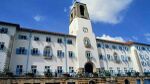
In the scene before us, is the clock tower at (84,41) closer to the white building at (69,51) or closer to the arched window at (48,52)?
the white building at (69,51)

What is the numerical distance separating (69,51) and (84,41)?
5.69 metres

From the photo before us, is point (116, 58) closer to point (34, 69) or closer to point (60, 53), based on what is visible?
point (60, 53)

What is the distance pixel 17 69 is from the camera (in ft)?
104

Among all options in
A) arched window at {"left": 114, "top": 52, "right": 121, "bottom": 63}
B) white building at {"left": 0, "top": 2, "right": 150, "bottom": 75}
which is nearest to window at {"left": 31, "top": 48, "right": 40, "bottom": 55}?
white building at {"left": 0, "top": 2, "right": 150, "bottom": 75}

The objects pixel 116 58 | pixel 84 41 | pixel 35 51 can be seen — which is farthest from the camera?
pixel 116 58

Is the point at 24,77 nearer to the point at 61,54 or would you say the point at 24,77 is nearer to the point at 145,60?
the point at 61,54

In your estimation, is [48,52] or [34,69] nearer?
[34,69]

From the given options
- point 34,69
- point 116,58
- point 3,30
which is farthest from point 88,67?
point 3,30

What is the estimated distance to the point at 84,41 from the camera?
4159 centimetres

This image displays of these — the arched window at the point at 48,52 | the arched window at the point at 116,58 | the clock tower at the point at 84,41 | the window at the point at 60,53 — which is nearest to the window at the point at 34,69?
the arched window at the point at 48,52

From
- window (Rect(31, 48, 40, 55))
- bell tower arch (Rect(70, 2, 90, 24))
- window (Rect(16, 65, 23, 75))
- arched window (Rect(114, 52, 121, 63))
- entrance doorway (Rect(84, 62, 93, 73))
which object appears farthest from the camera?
bell tower arch (Rect(70, 2, 90, 24))

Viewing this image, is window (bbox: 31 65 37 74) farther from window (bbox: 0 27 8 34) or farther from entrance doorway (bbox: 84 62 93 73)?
entrance doorway (bbox: 84 62 93 73)

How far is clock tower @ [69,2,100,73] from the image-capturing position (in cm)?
3931

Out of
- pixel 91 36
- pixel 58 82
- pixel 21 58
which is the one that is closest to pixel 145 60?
pixel 91 36
